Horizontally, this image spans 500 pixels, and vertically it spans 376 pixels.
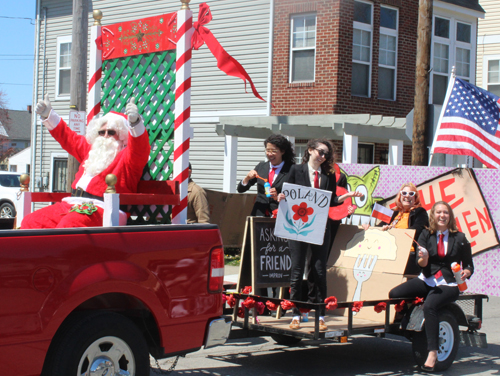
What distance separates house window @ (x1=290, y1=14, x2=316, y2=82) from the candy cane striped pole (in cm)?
1011

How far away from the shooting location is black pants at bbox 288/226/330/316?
6.02m

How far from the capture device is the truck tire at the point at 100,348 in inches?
153

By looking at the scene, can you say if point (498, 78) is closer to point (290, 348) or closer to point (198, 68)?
point (198, 68)

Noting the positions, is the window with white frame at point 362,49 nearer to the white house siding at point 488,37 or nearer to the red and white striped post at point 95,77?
the white house siding at point 488,37

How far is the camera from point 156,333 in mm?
4480

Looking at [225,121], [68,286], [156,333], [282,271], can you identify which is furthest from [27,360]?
[225,121]

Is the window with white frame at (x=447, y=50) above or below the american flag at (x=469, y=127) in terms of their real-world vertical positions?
above

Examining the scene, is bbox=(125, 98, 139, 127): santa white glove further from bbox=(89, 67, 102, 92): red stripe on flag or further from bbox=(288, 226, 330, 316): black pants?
bbox=(288, 226, 330, 316): black pants

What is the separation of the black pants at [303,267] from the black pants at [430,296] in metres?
0.69

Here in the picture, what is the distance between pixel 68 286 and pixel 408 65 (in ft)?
48.7

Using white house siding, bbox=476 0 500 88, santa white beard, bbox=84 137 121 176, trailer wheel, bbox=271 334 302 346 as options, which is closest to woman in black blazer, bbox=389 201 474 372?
trailer wheel, bbox=271 334 302 346

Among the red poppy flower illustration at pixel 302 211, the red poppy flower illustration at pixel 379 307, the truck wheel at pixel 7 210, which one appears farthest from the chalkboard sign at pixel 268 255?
the truck wheel at pixel 7 210

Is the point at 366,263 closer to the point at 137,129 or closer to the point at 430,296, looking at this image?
the point at 430,296

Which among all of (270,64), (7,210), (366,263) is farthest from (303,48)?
(7,210)
